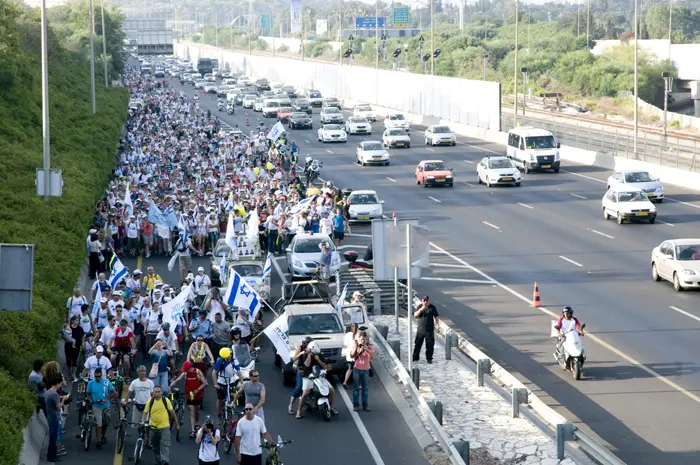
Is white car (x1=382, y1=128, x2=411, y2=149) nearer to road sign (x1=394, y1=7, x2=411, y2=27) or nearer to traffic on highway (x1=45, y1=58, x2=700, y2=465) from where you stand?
traffic on highway (x1=45, y1=58, x2=700, y2=465)

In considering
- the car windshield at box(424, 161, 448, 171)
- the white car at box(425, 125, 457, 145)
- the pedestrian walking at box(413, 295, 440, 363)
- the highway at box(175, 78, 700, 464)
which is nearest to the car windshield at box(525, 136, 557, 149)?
the highway at box(175, 78, 700, 464)

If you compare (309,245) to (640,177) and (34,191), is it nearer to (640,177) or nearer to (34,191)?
(34,191)

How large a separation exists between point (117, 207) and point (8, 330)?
1846 cm

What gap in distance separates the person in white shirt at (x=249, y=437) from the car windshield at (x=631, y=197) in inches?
1133

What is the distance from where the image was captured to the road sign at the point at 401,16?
505 ft

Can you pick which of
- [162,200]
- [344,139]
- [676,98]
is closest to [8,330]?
[162,200]

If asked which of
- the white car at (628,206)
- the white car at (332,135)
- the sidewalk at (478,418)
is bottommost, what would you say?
the sidewalk at (478,418)

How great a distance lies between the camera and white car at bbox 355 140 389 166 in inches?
2448

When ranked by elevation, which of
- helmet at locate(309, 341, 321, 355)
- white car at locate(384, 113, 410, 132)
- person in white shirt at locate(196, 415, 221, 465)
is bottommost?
person in white shirt at locate(196, 415, 221, 465)

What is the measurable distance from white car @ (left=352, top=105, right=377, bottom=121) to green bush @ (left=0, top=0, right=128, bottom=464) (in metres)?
24.8

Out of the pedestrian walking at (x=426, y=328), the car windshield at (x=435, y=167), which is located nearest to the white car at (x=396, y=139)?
the car windshield at (x=435, y=167)

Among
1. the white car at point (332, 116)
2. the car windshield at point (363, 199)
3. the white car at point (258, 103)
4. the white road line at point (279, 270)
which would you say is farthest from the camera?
the white car at point (258, 103)

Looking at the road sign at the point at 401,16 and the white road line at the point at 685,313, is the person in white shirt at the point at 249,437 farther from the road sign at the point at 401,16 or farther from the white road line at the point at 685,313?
the road sign at the point at 401,16

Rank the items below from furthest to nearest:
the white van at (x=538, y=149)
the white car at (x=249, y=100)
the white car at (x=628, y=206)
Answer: the white car at (x=249, y=100)
the white van at (x=538, y=149)
the white car at (x=628, y=206)
